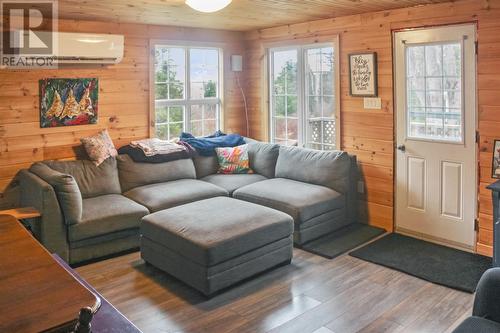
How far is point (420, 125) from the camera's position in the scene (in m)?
4.39

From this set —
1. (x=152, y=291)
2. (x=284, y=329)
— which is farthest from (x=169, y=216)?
(x=284, y=329)

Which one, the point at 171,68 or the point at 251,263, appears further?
the point at 171,68

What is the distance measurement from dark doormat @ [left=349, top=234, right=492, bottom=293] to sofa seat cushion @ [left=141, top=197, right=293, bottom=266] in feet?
3.00

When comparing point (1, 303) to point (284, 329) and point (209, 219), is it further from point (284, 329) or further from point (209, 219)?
point (209, 219)

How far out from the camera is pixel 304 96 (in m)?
5.55

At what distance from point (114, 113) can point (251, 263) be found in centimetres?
246

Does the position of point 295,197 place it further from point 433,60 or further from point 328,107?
point 433,60

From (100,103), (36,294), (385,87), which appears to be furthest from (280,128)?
(36,294)

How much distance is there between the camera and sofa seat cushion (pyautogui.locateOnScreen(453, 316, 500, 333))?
1935 mm

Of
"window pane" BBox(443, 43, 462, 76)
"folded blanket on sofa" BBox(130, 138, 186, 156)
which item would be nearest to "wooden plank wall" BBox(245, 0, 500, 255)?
"window pane" BBox(443, 43, 462, 76)

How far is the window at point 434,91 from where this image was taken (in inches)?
160

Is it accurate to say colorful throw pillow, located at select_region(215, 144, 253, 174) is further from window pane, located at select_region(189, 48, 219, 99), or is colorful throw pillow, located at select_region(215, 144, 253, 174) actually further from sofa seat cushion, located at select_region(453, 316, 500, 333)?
sofa seat cushion, located at select_region(453, 316, 500, 333)

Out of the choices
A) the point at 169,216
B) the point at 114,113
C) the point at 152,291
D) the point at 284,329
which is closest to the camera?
the point at 284,329

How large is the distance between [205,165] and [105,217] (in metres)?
1.67
